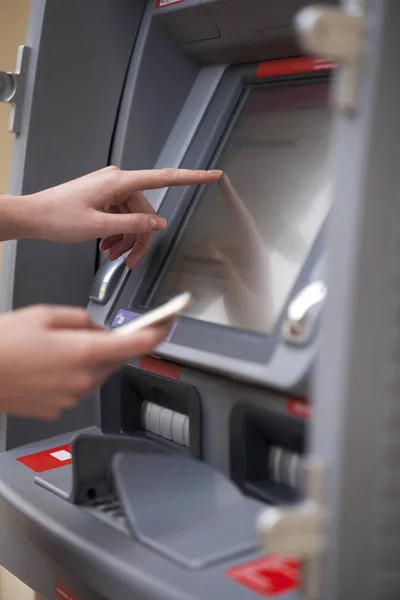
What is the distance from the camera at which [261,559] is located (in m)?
1.23

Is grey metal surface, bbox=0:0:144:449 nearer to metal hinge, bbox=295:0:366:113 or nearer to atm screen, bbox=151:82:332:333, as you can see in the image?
atm screen, bbox=151:82:332:333

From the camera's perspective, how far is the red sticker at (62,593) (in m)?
1.46

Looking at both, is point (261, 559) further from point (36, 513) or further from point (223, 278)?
point (223, 278)

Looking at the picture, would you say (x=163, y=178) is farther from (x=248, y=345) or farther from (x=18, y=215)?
(x=248, y=345)

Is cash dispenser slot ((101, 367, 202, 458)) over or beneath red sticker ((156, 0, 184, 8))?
beneath

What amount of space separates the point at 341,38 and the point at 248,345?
22.6 inches

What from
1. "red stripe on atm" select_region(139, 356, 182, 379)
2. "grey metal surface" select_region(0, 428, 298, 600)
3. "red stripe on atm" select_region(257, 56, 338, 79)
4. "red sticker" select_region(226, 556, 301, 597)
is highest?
"red stripe on atm" select_region(257, 56, 338, 79)

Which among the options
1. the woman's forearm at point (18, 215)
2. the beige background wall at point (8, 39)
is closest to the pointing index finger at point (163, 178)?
the woman's forearm at point (18, 215)

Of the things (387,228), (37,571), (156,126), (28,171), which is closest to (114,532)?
(37,571)

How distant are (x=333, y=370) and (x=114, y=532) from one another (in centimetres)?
56

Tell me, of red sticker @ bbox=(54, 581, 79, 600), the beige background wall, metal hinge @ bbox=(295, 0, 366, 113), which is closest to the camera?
metal hinge @ bbox=(295, 0, 366, 113)

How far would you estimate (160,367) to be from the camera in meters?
1.58

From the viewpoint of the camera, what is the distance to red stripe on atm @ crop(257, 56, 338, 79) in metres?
1.64

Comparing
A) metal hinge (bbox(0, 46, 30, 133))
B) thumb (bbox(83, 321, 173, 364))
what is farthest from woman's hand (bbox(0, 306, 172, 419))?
metal hinge (bbox(0, 46, 30, 133))
